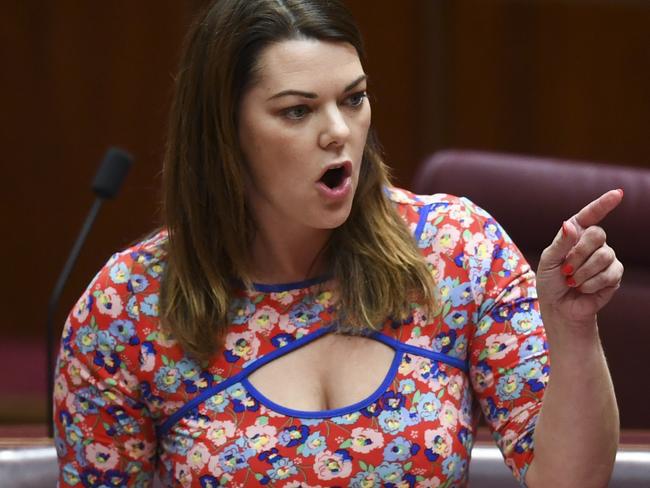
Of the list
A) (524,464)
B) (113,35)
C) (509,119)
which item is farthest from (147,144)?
(524,464)

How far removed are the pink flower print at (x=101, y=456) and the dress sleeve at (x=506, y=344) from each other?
0.37m

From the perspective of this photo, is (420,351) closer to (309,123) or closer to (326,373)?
(326,373)

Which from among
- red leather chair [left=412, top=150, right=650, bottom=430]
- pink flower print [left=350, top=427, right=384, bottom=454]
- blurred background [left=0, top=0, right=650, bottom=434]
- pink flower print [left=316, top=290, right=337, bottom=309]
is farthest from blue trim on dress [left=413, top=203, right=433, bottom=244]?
A: blurred background [left=0, top=0, right=650, bottom=434]

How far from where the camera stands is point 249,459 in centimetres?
118

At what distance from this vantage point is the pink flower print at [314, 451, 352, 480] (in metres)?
1.16

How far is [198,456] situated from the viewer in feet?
3.92

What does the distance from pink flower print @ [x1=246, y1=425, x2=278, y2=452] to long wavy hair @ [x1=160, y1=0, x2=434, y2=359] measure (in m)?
0.09

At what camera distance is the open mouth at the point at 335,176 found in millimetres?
Answer: 1169

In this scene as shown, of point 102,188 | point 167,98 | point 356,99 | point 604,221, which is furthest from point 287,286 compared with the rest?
point 167,98

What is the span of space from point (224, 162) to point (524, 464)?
40 cm

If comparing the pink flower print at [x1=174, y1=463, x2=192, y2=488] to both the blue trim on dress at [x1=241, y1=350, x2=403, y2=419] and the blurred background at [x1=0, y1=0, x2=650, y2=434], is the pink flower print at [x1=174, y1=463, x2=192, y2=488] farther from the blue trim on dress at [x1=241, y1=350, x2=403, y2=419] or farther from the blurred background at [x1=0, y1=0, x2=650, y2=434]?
the blurred background at [x1=0, y1=0, x2=650, y2=434]

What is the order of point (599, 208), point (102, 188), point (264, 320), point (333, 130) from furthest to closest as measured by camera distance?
point (102, 188), point (264, 320), point (333, 130), point (599, 208)

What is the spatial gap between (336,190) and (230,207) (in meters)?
0.13

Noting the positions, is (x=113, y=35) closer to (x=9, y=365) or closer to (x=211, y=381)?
(x=9, y=365)
